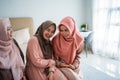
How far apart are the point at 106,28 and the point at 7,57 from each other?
3.33 m

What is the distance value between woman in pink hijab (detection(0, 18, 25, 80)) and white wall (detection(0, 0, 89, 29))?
253cm

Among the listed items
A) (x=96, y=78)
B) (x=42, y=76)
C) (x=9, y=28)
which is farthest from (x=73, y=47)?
(x=96, y=78)

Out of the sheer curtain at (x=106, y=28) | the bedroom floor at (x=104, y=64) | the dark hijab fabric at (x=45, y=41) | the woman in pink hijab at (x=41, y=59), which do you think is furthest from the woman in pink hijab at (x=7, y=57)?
the sheer curtain at (x=106, y=28)

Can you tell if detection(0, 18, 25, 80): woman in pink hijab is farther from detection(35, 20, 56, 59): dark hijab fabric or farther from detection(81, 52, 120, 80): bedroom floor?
detection(81, 52, 120, 80): bedroom floor

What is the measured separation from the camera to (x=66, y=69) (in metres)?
1.85

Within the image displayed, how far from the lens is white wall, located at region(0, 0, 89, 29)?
397cm

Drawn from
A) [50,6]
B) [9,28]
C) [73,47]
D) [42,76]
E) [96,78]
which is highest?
[50,6]

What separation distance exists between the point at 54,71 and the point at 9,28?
27.3 inches

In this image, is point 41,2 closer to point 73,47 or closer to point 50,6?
point 50,6

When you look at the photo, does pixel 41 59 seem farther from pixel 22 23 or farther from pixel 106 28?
pixel 106 28

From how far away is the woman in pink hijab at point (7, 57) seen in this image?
4.88ft

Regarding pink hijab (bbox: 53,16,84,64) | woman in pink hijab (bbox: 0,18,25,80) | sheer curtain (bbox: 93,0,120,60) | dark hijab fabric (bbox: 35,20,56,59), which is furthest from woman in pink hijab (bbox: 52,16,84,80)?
sheer curtain (bbox: 93,0,120,60)

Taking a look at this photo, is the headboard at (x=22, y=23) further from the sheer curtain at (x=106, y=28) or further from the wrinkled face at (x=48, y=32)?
the wrinkled face at (x=48, y=32)

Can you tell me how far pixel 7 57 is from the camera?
1.54 metres
